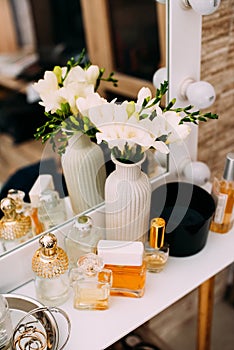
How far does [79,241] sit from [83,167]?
0.44 ft

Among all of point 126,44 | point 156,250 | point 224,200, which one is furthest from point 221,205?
point 126,44

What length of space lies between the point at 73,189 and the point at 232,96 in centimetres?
47

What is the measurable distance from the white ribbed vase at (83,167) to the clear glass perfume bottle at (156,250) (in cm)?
13

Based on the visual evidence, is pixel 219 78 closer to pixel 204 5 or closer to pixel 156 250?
pixel 204 5

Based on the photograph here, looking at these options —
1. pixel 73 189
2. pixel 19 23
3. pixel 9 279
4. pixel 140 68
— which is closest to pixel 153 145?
pixel 73 189

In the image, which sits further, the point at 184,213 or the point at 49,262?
the point at 184,213

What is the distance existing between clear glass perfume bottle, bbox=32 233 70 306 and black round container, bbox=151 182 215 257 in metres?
0.21

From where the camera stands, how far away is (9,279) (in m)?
0.83

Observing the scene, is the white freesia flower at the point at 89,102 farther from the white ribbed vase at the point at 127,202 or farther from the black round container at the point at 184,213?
the black round container at the point at 184,213

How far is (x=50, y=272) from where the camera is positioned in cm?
76

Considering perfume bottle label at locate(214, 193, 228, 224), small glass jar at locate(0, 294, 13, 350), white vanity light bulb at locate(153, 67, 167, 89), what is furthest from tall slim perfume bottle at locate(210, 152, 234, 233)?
small glass jar at locate(0, 294, 13, 350)

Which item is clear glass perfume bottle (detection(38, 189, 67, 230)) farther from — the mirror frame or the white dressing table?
the white dressing table

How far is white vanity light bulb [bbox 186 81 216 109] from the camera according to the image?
2.92ft

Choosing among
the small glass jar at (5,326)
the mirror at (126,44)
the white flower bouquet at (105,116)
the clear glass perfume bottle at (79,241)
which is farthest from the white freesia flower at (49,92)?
the small glass jar at (5,326)
